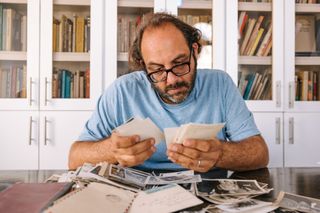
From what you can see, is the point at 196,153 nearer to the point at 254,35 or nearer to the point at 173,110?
the point at 173,110

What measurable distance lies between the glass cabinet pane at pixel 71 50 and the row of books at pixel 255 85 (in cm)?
106

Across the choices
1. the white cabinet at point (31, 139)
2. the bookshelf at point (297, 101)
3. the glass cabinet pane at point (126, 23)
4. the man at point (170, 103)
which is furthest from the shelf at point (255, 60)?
the white cabinet at point (31, 139)

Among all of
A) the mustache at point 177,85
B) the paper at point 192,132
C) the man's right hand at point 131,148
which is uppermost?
the mustache at point 177,85

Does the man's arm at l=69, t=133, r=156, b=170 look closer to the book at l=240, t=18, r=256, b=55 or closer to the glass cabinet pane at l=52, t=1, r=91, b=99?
the glass cabinet pane at l=52, t=1, r=91, b=99

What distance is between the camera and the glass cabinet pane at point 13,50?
7.08ft

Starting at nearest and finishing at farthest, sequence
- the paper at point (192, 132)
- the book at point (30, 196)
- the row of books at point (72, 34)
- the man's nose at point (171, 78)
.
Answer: the book at point (30, 196)
the paper at point (192, 132)
the man's nose at point (171, 78)
the row of books at point (72, 34)

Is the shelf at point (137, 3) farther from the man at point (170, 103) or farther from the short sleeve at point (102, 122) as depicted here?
the short sleeve at point (102, 122)

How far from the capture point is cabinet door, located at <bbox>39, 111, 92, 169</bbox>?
2119 mm

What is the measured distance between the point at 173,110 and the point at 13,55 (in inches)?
52.7

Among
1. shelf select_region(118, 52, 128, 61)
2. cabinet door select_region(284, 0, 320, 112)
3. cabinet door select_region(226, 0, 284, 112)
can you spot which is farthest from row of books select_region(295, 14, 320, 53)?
shelf select_region(118, 52, 128, 61)

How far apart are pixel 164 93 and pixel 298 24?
1.43 meters

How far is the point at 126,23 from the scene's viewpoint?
227cm

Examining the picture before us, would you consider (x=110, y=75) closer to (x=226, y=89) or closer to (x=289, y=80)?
(x=226, y=89)

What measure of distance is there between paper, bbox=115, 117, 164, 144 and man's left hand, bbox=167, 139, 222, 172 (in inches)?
3.0
